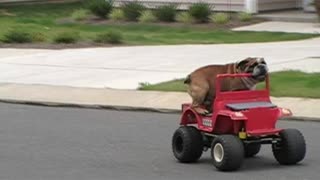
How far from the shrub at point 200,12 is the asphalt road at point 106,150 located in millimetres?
15974

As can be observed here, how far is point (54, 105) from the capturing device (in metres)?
14.2

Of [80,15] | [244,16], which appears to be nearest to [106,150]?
[244,16]

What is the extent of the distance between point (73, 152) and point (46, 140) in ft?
3.35

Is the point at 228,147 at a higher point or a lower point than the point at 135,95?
higher

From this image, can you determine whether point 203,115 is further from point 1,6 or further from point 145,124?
point 1,6

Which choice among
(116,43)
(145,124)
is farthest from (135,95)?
(116,43)

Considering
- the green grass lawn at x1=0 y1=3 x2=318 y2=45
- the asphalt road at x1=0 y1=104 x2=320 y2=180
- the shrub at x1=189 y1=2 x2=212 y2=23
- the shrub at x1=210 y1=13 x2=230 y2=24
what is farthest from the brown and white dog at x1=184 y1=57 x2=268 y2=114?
the shrub at x1=189 y1=2 x2=212 y2=23

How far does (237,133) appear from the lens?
8.45 metres

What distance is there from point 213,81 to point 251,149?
2.69 feet

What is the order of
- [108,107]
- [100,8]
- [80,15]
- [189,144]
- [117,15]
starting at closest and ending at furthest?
[189,144] → [108,107] → [117,15] → [100,8] → [80,15]

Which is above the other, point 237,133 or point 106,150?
point 237,133

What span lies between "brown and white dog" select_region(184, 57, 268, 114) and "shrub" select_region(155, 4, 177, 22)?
20749mm

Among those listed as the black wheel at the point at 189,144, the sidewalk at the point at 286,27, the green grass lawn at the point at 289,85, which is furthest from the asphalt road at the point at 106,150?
the sidewalk at the point at 286,27

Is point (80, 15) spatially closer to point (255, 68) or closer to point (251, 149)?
point (251, 149)
